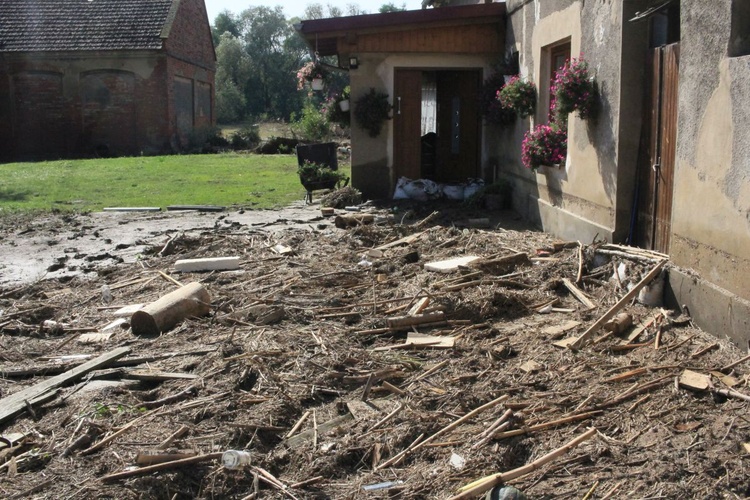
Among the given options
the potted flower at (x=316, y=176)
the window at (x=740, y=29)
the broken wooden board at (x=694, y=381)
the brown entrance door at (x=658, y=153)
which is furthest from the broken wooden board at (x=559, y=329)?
the potted flower at (x=316, y=176)

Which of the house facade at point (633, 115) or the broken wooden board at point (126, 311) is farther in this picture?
the broken wooden board at point (126, 311)

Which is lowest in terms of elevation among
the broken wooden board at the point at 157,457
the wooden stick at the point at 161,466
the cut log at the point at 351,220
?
the wooden stick at the point at 161,466

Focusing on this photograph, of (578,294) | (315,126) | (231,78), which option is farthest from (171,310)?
(231,78)

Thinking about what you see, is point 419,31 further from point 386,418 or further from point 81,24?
point 81,24

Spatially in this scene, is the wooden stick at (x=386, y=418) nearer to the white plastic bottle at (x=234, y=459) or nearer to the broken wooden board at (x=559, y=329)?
the white plastic bottle at (x=234, y=459)

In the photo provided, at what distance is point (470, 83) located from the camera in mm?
16031

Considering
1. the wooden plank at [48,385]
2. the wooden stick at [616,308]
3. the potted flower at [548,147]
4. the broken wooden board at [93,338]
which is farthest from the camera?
the potted flower at [548,147]

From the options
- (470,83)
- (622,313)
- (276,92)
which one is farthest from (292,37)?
(622,313)

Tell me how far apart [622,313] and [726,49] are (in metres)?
2.26

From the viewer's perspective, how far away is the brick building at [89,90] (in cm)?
3133

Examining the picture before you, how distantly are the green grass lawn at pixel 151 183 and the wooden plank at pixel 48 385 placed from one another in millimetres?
9269

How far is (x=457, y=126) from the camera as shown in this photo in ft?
54.2

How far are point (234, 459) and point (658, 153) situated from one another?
18.0ft

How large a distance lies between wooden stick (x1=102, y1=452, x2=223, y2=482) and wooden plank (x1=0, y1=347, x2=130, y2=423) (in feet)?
4.39
